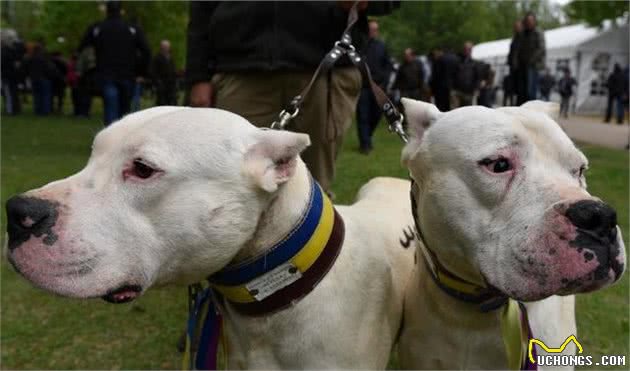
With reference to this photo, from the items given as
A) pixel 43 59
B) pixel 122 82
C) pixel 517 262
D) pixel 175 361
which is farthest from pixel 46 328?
pixel 43 59

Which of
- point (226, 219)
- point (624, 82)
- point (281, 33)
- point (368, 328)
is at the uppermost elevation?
point (281, 33)

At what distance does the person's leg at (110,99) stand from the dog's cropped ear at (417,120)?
26.5ft

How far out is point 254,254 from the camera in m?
2.12

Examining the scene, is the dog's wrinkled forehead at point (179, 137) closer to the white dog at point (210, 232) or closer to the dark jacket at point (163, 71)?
the white dog at point (210, 232)

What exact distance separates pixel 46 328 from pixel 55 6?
19.9m

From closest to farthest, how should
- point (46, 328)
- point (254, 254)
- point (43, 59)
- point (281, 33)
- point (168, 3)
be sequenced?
point (254, 254)
point (281, 33)
point (46, 328)
point (43, 59)
point (168, 3)

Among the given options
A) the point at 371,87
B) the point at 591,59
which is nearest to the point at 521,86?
the point at 371,87

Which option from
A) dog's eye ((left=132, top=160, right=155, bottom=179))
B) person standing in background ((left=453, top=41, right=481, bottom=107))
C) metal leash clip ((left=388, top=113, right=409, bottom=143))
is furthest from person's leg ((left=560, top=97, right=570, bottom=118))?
dog's eye ((left=132, top=160, right=155, bottom=179))

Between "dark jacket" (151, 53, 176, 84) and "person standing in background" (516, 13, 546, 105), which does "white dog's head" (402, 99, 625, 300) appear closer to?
"person standing in background" (516, 13, 546, 105)

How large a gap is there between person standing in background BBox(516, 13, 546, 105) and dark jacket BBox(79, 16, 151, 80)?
619 centimetres

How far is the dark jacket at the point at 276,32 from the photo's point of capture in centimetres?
335

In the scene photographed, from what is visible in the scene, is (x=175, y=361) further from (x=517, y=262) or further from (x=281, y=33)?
(x=517, y=262)

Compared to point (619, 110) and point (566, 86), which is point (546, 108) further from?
point (566, 86)

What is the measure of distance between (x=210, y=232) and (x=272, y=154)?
31 cm
